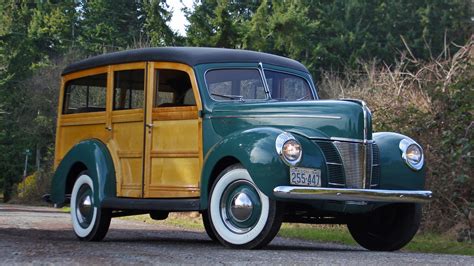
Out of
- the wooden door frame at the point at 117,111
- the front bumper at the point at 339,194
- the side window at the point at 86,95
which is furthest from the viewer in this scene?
the side window at the point at 86,95

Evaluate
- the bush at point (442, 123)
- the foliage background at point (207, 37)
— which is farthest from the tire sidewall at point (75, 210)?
the foliage background at point (207, 37)

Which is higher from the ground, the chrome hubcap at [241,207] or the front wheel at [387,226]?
the chrome hubcap at [241,207]

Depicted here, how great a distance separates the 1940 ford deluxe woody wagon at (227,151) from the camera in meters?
8.70

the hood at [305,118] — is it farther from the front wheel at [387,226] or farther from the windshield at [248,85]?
the front wheel at [387,226]

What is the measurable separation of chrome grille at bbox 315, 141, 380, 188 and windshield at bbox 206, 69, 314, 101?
1.63 meters

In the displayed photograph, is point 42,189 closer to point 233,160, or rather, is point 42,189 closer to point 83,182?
point 83,182

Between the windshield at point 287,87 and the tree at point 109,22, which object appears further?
the tree at point 109,22

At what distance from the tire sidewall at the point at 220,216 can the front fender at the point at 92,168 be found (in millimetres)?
2177

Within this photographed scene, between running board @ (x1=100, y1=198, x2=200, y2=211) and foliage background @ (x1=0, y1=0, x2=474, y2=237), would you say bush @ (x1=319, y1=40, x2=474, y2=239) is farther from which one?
running board @ (x1=100, y1=198, x2=200, y2=211)

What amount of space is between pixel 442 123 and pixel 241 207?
20.9 feet

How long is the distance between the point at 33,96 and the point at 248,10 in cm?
1273

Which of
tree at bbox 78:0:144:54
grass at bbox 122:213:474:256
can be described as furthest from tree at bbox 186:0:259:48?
tree at bbox 78:0:144:54

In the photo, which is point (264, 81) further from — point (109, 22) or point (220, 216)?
point (109, 22)

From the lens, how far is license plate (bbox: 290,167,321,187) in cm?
852
